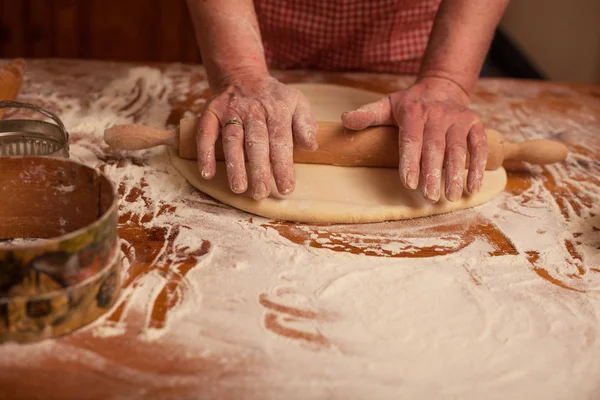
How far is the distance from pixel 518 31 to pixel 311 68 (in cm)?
286

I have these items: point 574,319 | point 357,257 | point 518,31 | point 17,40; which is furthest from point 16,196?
point 518,31

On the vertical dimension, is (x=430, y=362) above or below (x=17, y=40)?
above

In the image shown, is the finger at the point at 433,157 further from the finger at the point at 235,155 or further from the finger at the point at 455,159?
the finger at the point at 235,155

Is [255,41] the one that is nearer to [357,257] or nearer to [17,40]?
[357,257]

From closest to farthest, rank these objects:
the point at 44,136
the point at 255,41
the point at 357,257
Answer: the point at 357,257 < the point at 44,136 < the point at 255,41

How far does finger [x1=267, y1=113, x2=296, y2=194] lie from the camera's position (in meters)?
1.21

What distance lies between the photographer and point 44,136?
1289mm

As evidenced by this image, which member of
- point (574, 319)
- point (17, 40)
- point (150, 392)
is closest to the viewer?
point (150, 392)

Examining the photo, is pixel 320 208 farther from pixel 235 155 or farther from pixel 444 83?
pixel 444 83

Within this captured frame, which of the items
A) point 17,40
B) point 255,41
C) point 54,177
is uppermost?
point 255,41

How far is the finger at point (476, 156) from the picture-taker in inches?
50.4

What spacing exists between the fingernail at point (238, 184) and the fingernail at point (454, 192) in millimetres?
394

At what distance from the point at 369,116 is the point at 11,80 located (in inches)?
34.3

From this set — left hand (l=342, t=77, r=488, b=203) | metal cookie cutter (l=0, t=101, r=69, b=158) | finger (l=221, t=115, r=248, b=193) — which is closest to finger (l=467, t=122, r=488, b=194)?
left hand (l=342, t=77, r=488, b=203)
